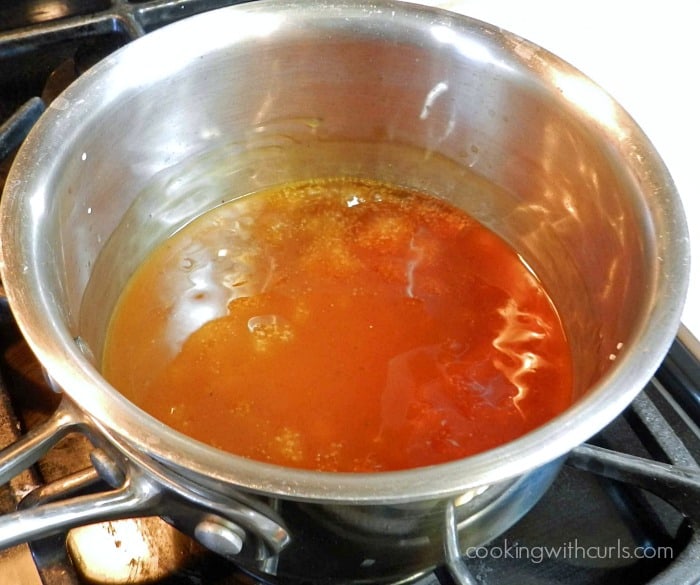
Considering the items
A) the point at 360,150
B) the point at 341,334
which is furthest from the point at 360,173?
the point at 341,334

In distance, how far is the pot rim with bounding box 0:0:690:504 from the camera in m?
0.54

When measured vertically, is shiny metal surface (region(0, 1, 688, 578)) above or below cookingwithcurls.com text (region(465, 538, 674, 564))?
above

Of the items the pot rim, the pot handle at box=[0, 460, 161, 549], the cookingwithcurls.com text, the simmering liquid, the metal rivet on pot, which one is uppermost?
the pot rim

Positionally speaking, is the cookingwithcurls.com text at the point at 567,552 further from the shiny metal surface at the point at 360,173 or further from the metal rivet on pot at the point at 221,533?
the metal rivet on pot at the point at 221,533

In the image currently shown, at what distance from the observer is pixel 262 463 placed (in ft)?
1.82

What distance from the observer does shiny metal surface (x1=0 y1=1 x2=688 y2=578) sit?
59 cm

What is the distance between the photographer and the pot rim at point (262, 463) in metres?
0.54

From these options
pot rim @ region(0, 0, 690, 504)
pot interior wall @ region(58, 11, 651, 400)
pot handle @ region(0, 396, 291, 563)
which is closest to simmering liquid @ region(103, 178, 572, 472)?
pot interior wall @ region(58, 11, 651, 400)

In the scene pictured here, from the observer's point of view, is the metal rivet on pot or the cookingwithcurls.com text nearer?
the metal rivet on pot

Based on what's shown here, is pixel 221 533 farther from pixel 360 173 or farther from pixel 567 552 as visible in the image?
pixel 360 173

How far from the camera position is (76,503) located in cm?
64

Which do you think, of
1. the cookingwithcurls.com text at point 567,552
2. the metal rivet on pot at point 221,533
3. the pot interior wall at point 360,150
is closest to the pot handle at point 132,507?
the metal rivet on pot at point 221,533

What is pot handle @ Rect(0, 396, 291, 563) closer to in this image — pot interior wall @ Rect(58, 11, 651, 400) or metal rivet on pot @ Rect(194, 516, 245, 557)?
metal rivet on pot @ Rect(194, 516, 245, 557)

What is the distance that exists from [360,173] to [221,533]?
0.71 metres
